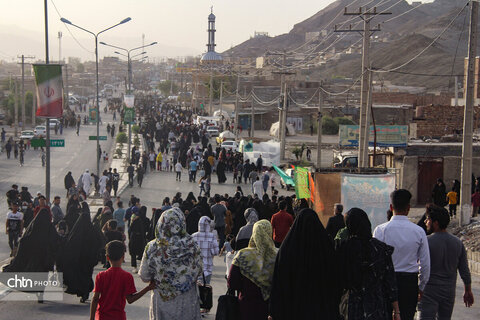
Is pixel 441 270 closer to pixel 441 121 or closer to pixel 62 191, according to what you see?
pixel 62 191

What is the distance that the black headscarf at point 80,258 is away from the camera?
31.0 ft

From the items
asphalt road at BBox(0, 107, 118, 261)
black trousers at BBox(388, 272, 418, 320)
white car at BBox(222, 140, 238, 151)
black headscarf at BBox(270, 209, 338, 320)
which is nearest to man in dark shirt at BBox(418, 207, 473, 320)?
black trousers at BBox(388, 272, 418, 320)

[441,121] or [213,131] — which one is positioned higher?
[441,121]

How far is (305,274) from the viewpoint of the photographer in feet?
17.3

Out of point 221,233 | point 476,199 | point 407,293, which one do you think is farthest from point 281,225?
point 476,199

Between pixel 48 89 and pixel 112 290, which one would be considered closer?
pixel 112 290

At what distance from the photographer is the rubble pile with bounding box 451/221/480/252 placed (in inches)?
579

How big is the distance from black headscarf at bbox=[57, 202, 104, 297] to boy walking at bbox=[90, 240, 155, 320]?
355cm

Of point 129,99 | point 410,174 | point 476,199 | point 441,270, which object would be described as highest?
point 129,99

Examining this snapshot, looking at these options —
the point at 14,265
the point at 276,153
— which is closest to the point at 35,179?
the point at 276,153

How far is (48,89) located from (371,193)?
25.3ft

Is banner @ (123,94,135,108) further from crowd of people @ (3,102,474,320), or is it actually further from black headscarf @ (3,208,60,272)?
crowd of people @ (3,102,474,320)

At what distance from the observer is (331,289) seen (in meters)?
5.36

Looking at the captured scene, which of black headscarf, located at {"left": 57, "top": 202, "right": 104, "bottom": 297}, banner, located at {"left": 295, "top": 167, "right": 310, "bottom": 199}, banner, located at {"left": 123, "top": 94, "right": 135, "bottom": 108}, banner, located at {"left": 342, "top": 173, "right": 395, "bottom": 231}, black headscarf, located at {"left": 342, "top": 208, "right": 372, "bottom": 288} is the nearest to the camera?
black headscarf, located at {"left": 342, "top": 208, "right": 372, "bottom": 288}
